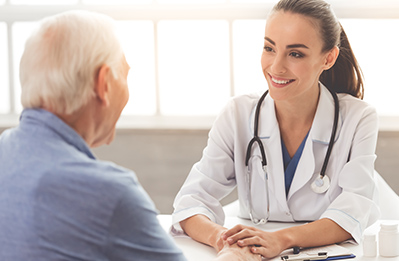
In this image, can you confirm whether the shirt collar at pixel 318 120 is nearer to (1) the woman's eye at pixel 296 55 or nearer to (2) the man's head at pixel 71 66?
(1) the woman's eye at pixel 296 55

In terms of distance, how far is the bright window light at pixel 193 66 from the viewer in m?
3.90

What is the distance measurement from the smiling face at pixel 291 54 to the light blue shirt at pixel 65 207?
3.30ft

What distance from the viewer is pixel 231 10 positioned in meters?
3.79

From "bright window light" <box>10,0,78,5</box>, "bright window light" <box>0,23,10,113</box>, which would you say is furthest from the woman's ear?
"bright window light" <box>0,23,10,113</box>

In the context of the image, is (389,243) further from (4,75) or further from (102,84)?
(4,75)

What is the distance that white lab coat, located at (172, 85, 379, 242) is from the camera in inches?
74.0

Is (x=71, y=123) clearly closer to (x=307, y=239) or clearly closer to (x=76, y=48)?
(x=76, y=48)

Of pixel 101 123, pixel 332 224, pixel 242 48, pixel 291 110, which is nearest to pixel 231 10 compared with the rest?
pixel 242 48

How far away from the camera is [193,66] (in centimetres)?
396

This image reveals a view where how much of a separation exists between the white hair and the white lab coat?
0.87 metres

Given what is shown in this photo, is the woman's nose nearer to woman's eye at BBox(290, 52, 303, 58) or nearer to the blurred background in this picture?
woman's eye at BBox(290, 52, 303, 58)

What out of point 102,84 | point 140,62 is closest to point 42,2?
point 140,62

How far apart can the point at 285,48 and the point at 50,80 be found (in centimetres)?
103

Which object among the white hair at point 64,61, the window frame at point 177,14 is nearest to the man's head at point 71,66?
the white hair at point 64,61
